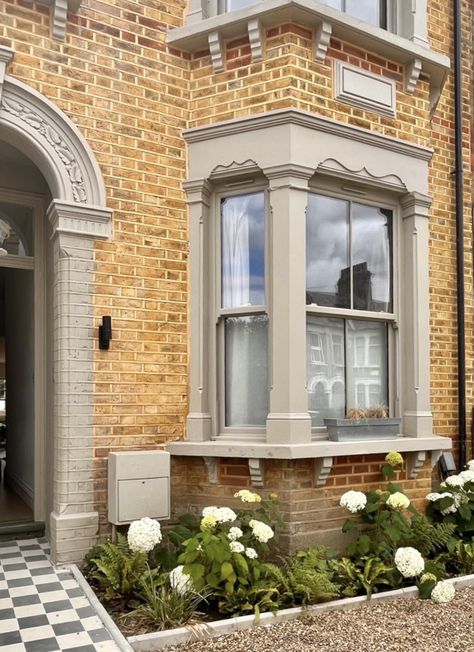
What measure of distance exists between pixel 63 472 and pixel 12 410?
10.9 feet

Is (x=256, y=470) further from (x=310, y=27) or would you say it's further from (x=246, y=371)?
(x=310, y=27)

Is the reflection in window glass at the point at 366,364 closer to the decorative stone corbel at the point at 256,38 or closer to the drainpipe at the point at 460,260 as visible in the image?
the drainpipe at the point at 460,260

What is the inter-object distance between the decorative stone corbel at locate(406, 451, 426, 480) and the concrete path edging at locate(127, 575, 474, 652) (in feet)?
3.57

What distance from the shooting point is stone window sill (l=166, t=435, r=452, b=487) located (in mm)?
4324

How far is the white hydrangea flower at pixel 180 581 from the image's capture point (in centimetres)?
363

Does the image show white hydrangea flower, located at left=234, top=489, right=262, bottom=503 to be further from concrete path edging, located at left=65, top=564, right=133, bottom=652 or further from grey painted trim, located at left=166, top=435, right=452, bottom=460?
concrete path edging, located at left=65, top=564, right=133, bottom=652

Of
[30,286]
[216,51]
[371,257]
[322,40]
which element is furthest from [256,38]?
[30,286]

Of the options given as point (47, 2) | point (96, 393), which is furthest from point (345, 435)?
point (47, 2)

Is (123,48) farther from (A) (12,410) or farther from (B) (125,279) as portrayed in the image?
(A) (12,410)

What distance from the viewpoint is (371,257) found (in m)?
5.22

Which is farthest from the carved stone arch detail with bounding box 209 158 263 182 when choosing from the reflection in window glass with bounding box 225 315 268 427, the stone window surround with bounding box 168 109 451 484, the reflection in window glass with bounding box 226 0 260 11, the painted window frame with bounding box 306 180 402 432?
the reflection in window glass with bounding box 226 0 260 11

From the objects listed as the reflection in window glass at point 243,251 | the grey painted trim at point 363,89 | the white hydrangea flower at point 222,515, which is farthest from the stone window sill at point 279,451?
the grey painted trim at point 363,89

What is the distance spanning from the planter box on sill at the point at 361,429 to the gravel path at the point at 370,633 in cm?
118

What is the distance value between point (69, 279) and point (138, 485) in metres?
1.53
